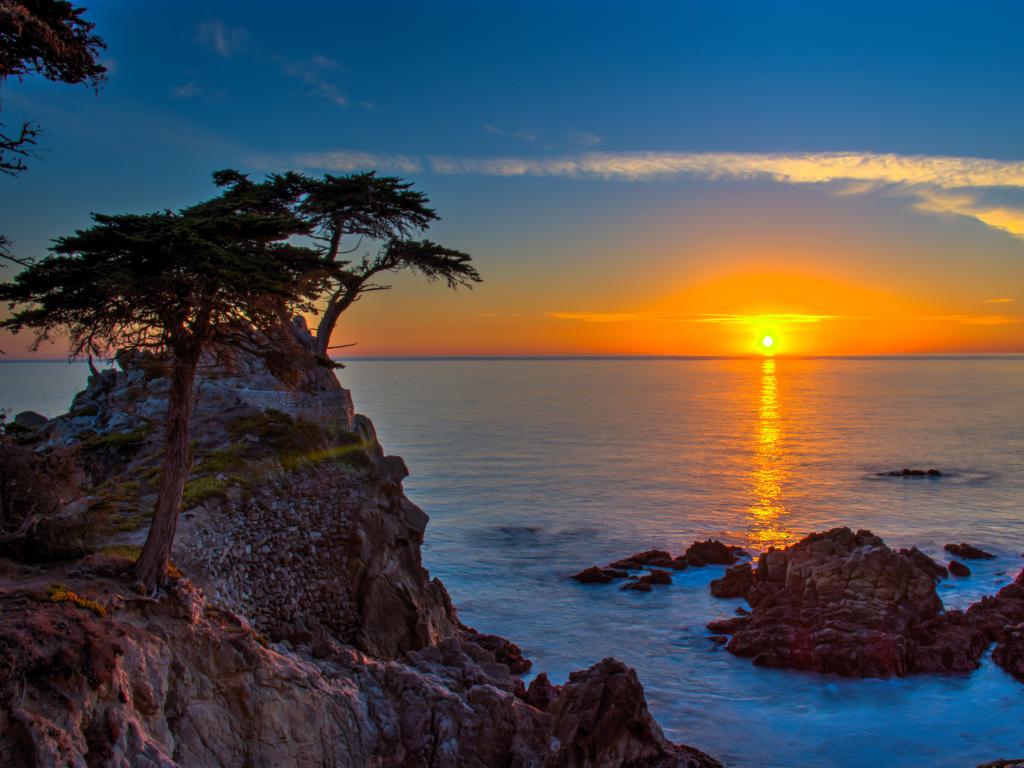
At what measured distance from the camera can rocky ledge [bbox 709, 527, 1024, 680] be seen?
24297 mm

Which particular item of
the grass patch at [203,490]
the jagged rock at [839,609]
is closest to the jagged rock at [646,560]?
the jagged rock at [839,609]

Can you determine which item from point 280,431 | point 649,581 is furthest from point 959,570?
point 280,431

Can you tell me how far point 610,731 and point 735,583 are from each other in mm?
19232

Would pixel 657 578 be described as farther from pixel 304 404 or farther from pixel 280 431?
pixel 280 431

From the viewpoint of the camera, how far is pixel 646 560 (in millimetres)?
37281

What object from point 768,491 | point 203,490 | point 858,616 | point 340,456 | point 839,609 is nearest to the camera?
point 203,490

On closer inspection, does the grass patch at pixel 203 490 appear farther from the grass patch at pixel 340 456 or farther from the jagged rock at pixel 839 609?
the jagged rock at pixel 839 609

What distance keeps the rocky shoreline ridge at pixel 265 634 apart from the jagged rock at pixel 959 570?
74.3 feet

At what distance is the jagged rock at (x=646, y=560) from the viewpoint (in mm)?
36719

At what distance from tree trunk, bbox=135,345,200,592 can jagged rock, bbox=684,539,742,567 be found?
2942 cm

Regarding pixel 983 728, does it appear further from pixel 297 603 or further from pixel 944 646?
pixel 297 603

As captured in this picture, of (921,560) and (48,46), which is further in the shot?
(921,560)

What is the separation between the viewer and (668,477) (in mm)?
63500

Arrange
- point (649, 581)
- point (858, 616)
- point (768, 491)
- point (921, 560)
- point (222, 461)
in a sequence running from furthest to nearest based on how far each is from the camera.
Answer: point (768, 491), point (649, 581), point (921, 560), point (858, 616), point (222, 461)
